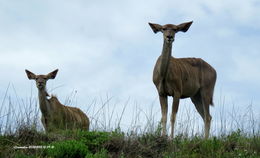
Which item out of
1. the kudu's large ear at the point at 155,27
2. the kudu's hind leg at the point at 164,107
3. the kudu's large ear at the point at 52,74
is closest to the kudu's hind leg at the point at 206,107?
the kudu's hind leg at the point at 164,107

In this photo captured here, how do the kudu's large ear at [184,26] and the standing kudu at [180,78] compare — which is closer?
the standing kudu at [180,78]

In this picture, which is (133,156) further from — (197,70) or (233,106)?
(197,70)

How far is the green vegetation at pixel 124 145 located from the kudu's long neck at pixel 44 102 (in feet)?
14.5

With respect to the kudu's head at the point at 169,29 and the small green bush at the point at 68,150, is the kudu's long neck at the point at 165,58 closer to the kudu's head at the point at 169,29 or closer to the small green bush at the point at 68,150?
the kudu's head at the point at 169,29

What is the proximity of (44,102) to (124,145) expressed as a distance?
5.68 metres

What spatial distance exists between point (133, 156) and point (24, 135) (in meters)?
2.12

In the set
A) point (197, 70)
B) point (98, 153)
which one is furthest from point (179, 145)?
point (197, 70)

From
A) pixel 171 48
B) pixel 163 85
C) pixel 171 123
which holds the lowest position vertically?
pixel 171 123

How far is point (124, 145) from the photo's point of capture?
10.6m

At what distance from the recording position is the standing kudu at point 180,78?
13281mm

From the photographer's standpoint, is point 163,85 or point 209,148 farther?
point 163,85

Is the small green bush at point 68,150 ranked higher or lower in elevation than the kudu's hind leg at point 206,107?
lower

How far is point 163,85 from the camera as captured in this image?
44.0ft

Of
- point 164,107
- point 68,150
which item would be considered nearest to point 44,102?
point 164,107
